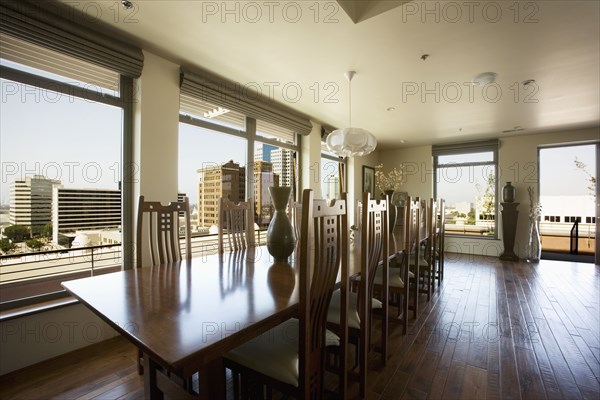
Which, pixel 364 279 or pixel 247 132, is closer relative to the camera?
pixel 364 279

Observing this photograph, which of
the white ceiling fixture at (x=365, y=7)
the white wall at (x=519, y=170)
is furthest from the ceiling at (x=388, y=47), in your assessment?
the white wall at (x=519, y=170)

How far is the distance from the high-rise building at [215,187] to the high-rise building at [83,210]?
86 centimetres

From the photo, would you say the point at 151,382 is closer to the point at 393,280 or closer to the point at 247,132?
the point at 393,280

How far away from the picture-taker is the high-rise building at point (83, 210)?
2.21 metres

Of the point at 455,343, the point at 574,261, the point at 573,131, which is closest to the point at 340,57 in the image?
the point at 455,343

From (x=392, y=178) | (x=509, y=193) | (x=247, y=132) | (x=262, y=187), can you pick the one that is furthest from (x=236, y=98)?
(x=509, y=193)

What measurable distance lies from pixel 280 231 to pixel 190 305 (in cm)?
84

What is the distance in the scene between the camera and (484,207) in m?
6.20

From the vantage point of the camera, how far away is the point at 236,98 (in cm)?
327

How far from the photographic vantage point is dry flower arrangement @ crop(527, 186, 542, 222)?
17.8ft

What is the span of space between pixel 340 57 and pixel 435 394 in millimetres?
2693

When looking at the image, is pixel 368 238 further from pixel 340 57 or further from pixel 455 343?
pixel 340 57

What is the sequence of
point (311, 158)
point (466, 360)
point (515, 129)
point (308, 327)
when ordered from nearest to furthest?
point (308, 327)
point (466, 360)
point (311, 158)
point (515, 129)

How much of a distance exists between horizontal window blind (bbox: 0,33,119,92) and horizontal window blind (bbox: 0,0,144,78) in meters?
0.12
